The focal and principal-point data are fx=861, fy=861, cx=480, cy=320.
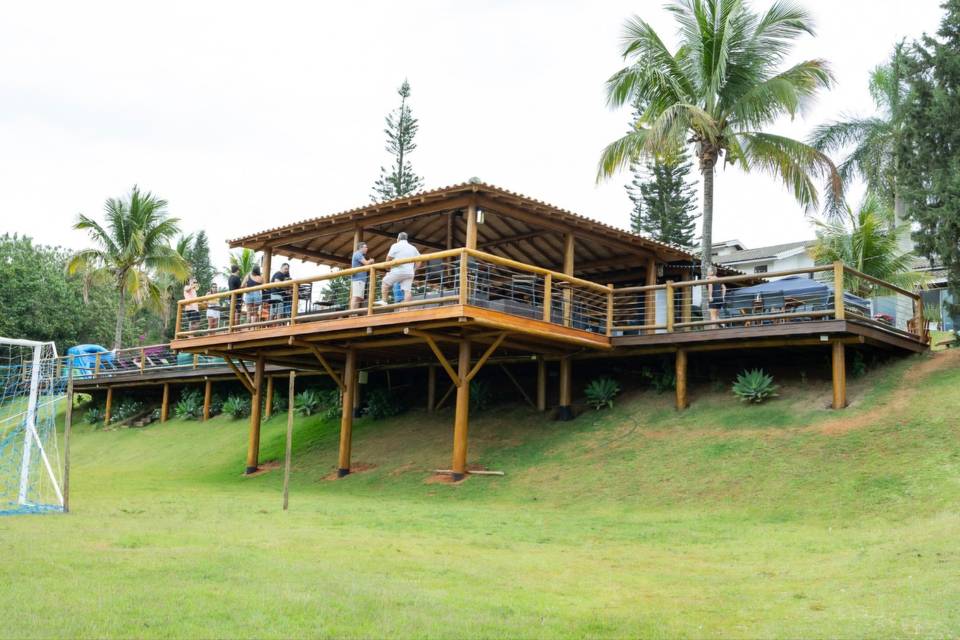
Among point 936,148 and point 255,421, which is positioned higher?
point 936,148

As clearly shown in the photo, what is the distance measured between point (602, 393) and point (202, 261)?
170 ft

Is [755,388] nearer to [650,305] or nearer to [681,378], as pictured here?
[681,378]

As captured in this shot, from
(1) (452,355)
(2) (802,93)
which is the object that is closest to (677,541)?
(1) (452,355)

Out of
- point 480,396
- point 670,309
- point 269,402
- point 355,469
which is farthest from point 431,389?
point 269,402

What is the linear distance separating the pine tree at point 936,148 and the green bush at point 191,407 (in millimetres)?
21121

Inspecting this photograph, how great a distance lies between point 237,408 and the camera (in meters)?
25.6

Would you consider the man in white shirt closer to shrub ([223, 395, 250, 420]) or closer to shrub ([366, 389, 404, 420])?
shrub ([366, 389, 404, 420])

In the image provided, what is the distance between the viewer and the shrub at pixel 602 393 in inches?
655

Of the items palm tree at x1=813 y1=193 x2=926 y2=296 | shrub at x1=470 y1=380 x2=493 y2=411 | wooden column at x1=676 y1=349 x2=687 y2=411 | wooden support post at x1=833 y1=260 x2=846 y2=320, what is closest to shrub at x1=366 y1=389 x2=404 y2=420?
shrub at x1=470 y1=380 x2=493 y2=411

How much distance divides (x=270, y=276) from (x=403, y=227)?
3.42 meters

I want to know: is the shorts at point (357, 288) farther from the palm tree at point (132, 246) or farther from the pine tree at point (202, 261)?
the pine tree at point (202, 261)

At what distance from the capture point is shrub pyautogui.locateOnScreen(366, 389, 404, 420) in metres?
20.3

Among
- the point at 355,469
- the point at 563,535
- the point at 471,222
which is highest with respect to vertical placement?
the point at 471,222

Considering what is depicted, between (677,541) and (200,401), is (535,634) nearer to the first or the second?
(677,541)
